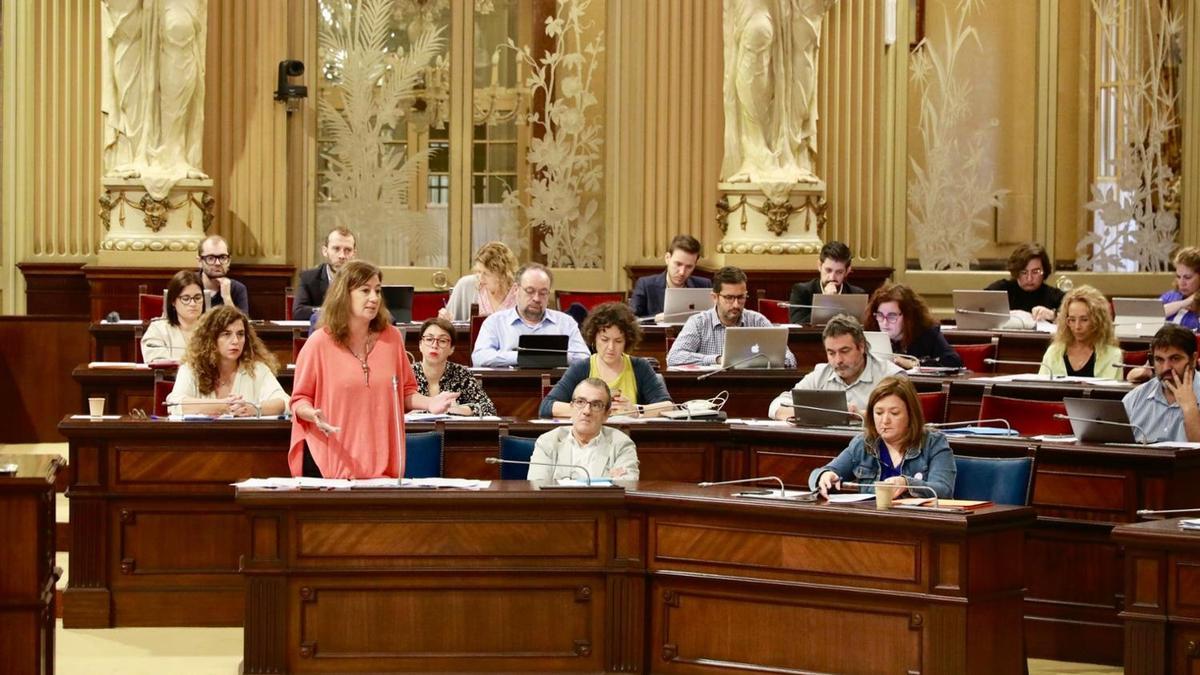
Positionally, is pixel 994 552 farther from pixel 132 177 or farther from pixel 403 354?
pixel 132 177

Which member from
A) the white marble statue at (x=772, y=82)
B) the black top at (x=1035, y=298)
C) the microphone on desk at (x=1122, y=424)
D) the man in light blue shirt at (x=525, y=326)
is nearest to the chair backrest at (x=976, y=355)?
the black top at (x=1035, y=298)

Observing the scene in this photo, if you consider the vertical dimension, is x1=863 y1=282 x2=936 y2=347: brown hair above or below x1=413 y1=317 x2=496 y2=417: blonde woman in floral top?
above

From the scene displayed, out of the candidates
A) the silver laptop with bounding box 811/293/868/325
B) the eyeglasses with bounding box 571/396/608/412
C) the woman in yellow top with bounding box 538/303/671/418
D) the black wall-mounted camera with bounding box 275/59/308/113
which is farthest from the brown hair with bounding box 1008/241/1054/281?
the eyeglasses with bounding box 571/396/608/412

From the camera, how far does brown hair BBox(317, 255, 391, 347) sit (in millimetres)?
6203

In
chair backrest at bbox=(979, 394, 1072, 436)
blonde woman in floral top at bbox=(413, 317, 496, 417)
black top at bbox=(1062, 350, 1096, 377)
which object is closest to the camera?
blonde woman in floral top at bbox=(413, 317, 496, 417)

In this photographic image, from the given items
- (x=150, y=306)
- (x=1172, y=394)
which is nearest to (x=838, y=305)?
(x=1172, y=394)

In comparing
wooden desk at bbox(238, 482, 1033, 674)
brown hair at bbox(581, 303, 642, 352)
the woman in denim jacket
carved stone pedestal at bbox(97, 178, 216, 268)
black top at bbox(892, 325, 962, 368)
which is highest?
carved stone pedestal at bbox(97, 178, 216, 268)

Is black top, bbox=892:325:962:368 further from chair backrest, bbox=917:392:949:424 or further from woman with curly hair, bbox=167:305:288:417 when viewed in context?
woman with curly hair, bbox=167:305:288:417

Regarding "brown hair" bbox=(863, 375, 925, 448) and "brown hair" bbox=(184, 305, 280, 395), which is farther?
"brown hair" bbox=(184, 305, 280, 395)

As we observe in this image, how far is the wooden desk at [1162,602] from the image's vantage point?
5.18 m

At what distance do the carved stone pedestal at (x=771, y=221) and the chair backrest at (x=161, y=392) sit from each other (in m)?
4.84

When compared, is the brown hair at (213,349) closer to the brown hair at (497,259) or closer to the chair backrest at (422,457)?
the chair backrest at (422,457)

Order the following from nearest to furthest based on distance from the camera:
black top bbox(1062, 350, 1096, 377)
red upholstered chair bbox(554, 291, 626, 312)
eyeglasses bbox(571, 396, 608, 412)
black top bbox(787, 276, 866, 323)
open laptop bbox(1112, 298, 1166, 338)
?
eyeglasses bbox(571, 396, 608, 412) → black top bbox(1062, 350, 1096, 377) → open laptop bbox(1112, 298, 1166, 338) → black top bbox(787, 276, 866, 323) → red upholstered chair bbox(554, 291, 626, 312)

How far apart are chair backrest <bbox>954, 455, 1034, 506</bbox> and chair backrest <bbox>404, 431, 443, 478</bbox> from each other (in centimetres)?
183
